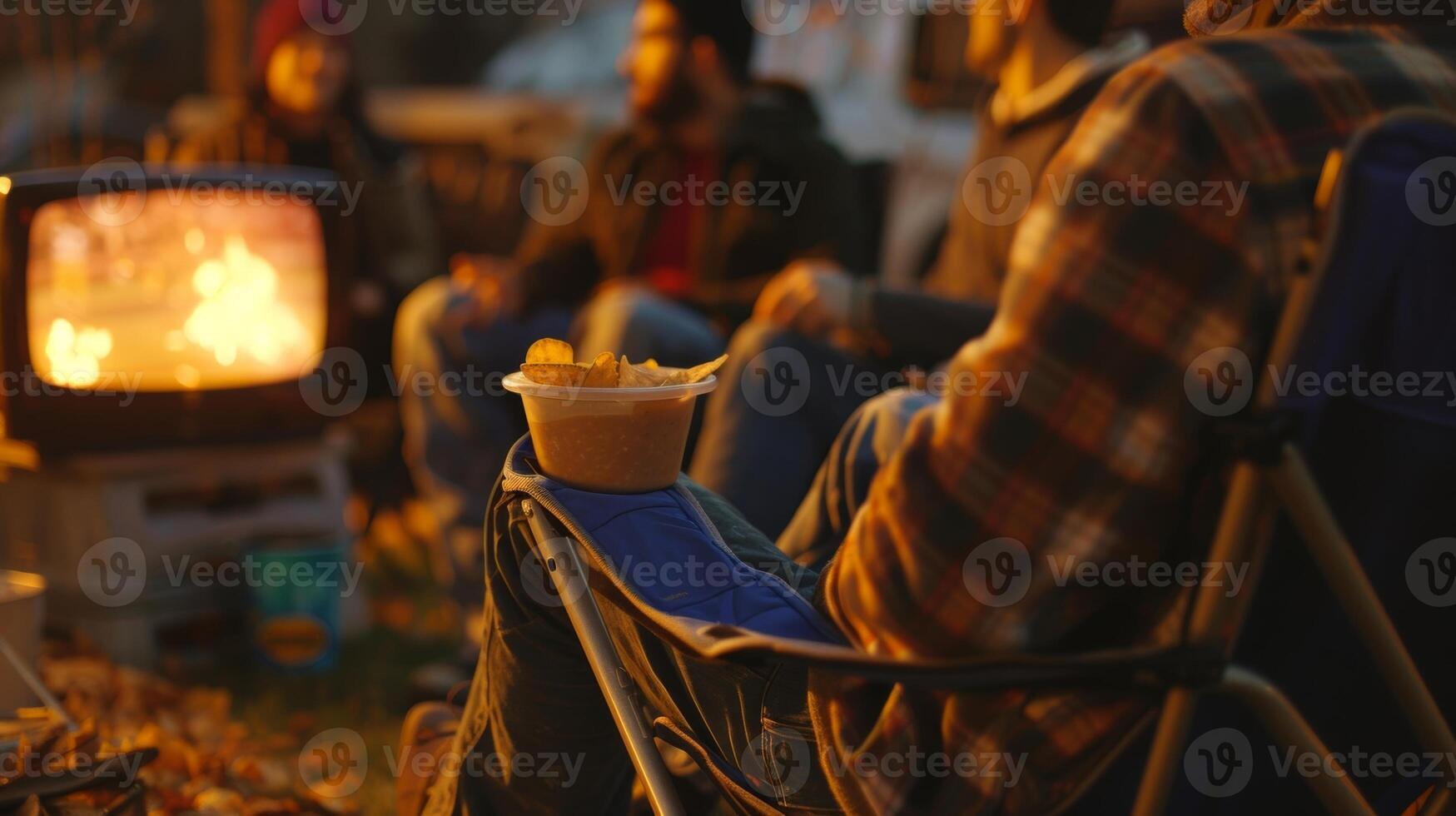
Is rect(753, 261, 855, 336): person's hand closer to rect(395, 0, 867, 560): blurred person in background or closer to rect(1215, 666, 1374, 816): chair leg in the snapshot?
rect(395, 0, 867, 560): blurred person in background

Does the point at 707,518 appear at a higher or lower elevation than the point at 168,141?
higher

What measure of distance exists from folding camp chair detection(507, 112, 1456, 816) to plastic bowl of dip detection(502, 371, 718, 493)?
0.38 meters

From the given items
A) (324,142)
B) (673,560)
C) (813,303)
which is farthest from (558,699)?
(324,142)

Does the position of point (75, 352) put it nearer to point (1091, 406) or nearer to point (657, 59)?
point (657, 59)

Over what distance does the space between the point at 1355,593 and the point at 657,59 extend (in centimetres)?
305

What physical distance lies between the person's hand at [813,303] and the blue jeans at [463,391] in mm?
690

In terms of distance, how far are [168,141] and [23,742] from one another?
431cm

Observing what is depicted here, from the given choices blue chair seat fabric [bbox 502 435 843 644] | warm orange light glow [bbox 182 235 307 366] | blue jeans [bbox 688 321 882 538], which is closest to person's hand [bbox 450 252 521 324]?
warm orange light glow [bbox 182 235 307 366]

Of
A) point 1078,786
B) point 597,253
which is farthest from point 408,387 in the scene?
point 1078,786

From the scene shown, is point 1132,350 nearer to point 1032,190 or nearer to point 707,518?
point 707,518

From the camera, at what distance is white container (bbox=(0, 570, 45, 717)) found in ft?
7.29

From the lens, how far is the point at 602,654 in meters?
1.61

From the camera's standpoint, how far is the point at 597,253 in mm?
4043

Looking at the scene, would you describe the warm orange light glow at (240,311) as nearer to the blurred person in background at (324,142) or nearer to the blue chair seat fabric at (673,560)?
the blurred person in background at (324,142)
